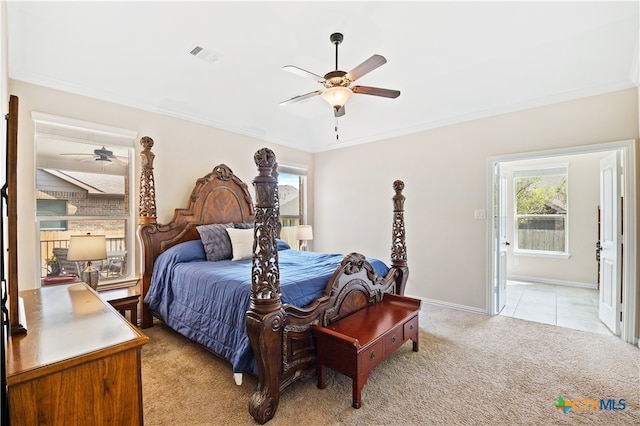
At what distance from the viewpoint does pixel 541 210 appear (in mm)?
5871

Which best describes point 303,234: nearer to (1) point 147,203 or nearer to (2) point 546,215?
(1) point 147,203

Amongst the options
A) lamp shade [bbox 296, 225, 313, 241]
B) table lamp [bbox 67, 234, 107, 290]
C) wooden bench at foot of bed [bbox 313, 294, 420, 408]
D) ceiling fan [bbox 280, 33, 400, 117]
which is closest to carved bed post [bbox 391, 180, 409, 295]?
wooden bench at foot of bed [bbox 313, 294, 420, 408]

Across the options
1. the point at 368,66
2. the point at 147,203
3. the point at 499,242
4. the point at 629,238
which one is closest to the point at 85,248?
the point at 147,203

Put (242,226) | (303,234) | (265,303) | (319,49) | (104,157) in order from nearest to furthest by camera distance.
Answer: (265,303) → (319,49) → (104,157) → (242,226) → (303,234)

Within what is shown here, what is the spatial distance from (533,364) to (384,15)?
10.9 feet

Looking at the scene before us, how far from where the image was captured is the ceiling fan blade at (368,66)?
7.24 ft

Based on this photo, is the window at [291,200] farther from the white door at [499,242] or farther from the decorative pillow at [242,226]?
the white door at [499,242]

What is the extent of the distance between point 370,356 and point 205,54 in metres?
3.21

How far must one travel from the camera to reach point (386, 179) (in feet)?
16.0

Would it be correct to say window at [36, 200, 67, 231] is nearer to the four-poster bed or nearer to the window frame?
the four-poster bed

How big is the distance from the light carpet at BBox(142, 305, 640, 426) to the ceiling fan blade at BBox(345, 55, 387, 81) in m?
2.49

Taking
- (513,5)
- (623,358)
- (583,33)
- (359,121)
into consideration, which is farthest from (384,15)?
(623,358)

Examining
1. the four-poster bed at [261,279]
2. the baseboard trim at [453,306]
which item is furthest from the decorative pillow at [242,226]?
the baseboard trim at [453,306]

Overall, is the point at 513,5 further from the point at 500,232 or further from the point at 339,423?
the point at 339,423
